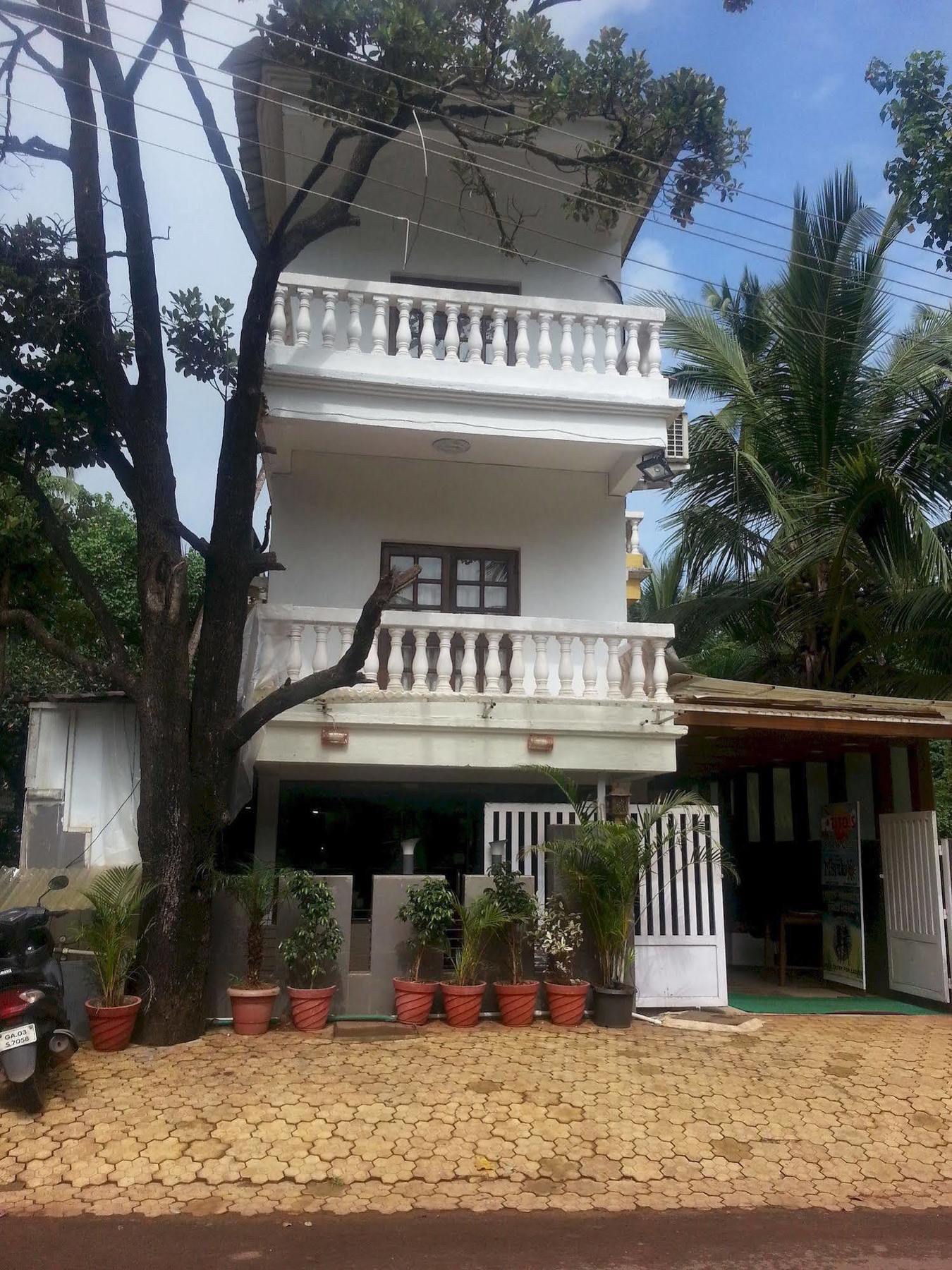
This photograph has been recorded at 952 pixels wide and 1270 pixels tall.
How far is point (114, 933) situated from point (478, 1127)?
9.13 feet

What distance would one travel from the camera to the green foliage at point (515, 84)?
7.37 meters

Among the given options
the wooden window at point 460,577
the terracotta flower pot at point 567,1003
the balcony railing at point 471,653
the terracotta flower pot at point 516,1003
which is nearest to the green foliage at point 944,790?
the wooden window at point 460,577

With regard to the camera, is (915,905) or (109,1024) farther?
(915,905)

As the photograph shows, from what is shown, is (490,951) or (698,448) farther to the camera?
(698,448)

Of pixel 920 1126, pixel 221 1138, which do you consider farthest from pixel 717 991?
pixel 221 1138

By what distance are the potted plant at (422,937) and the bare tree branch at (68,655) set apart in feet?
8.55

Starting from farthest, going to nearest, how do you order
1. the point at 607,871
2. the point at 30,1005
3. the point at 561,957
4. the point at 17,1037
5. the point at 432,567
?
the point at 432,567
the point at 561,957
the point at 607,871
the point at 30,1005
the point at 17,1037

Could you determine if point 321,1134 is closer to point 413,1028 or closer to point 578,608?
point 413,1028

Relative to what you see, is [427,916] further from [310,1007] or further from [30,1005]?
[30,1005]

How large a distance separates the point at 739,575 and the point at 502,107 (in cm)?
623

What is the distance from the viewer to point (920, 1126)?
5551 mm

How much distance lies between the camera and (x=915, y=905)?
898 cm

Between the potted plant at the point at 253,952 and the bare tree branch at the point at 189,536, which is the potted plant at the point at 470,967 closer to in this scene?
the potted plant at the point at 253,952

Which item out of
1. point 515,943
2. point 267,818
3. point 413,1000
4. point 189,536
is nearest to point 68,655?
point 189,536
